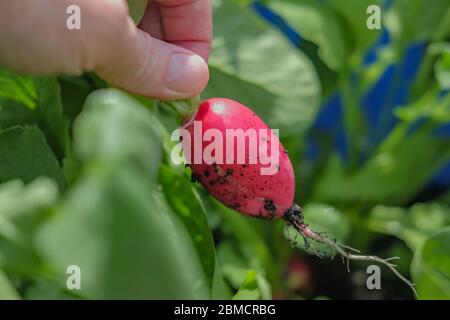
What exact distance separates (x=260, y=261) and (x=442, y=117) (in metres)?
0.34

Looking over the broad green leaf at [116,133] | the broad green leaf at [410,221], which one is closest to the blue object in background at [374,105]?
the broad green leaf at [410,221]

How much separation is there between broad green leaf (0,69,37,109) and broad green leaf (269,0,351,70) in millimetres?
481

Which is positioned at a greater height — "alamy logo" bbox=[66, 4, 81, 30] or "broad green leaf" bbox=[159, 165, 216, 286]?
"alamy logo" bbox=[66, 4, 81, 30]

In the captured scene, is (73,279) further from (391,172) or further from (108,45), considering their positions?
(391,172)

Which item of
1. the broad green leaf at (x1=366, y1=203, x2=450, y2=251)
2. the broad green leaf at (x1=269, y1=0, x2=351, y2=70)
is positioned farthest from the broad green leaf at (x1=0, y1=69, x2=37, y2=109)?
the broad green leaf at (x1=366, y1=203, x2=450, y2=251)

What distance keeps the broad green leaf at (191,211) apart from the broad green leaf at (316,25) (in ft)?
1.85

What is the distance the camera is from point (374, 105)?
4.66 ft

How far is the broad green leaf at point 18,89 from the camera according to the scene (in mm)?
761

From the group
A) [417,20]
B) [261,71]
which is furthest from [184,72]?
[417,20]

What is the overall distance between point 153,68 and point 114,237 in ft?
0.85

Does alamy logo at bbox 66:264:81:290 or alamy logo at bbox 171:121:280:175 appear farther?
alamy logo at bbox 171:121:280:175

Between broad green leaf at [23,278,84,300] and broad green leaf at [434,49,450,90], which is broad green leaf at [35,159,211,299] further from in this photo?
A: broad green leaf at [434,49,450,90]

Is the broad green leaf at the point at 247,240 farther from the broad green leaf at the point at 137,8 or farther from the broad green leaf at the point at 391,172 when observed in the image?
the broad green leaf at the point at 137,8

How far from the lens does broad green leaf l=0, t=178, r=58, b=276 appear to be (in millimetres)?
393
